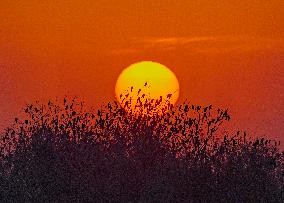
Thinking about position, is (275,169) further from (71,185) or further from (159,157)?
(71,185)

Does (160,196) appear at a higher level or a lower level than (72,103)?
lower

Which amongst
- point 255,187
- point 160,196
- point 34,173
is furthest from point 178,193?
point 34,173

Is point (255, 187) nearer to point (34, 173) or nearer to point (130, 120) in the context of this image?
point (130, 120)

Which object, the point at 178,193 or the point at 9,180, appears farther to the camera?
the point at 9,180

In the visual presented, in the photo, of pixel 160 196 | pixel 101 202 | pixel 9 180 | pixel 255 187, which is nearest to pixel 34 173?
pixel 9 180

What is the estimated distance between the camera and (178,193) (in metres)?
24.5

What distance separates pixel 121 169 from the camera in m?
25.2

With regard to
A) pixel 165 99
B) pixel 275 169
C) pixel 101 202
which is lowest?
pixel 101 202

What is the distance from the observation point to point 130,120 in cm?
2656

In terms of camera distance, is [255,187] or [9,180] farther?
[9,180]

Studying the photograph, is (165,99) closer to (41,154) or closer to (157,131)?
(157,131)

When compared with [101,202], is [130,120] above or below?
above

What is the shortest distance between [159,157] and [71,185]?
2.96 meters

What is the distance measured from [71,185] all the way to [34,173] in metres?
1.57
